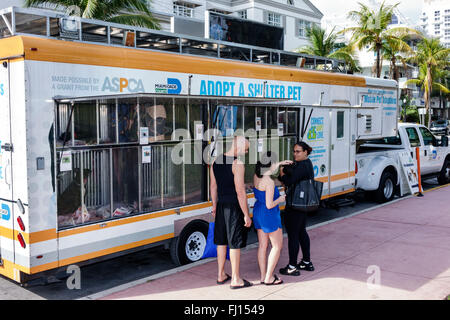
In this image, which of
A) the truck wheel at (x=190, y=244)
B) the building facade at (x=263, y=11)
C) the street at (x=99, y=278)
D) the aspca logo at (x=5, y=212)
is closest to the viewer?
the aspca logo at (x=5, y=212)

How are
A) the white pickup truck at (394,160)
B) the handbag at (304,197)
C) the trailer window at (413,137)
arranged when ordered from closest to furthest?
the handbag at (304,197) → the white pickup truck at (394,160) → the trailer window at (413,137)

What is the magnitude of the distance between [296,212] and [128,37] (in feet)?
10.4

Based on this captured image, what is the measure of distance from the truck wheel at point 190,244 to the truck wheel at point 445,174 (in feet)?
33.4

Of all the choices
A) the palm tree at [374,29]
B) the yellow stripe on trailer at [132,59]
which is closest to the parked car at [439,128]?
the palm tree at [374,29]

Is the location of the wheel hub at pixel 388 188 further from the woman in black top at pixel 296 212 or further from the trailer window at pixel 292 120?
the woman in black top at pixel 296 212

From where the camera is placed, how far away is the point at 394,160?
12.0 m

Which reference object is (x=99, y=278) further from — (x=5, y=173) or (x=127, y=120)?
(x=127, y=120)

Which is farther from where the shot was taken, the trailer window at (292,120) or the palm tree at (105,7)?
the palm tree at (105,7)

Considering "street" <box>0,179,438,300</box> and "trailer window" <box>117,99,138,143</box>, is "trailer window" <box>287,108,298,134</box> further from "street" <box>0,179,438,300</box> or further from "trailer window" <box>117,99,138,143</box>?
"trailer window" <box>117,99,138,143</box>

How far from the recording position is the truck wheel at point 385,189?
11.5m

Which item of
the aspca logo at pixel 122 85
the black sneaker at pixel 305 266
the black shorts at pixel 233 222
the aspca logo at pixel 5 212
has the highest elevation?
the aspca logo at pixel 122 85

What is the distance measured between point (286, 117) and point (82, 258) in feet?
14.9
